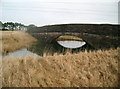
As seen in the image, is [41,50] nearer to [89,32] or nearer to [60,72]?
[89,32]

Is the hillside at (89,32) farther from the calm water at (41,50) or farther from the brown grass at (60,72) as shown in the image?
the brown grass at (60,72)

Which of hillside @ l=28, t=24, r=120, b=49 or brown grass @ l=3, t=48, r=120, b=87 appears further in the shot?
hillside @ l=28, t=24, r=120, b=49

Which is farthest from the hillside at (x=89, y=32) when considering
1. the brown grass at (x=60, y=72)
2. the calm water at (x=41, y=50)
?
the brown grass at (x=60, y=72)

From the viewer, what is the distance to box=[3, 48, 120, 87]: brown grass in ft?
9.80

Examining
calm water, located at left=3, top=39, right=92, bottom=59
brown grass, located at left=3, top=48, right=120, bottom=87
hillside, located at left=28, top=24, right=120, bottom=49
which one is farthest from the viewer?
hillside, located at left=28, top=24, right=120, bottom=49

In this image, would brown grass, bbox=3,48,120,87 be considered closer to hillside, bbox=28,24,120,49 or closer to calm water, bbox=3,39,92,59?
calm water, bbox=3,39,92,59

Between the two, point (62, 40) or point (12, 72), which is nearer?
point (12, 72)

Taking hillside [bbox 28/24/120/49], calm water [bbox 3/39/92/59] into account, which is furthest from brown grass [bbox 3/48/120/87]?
hillside [bbox 28/24/120/49]

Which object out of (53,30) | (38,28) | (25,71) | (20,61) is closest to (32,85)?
(25,71)

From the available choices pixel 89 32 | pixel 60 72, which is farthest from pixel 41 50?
pixel 60 72

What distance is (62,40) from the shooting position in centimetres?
1499

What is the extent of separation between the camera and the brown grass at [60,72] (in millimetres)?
2988

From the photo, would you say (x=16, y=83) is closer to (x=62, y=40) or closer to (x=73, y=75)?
(x=73, y=75)

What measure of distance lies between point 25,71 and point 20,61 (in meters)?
0.58
